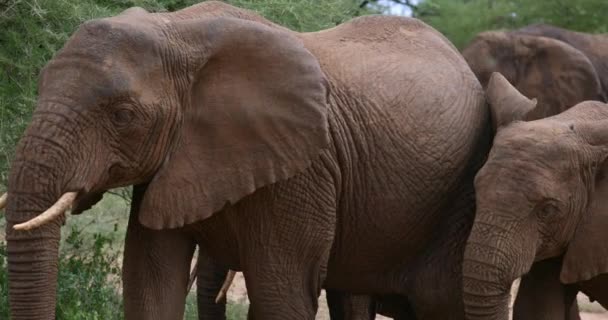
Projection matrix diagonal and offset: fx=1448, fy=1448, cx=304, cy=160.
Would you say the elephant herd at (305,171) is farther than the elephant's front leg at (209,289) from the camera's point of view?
No

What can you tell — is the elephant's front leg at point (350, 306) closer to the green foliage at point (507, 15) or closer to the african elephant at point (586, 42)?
the african elephant at point (586, 42)

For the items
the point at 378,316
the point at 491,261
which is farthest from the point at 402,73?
the point at 378,316

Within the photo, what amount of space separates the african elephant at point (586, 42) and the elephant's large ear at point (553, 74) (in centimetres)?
44

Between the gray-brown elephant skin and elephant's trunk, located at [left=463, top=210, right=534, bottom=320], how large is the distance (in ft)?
1.51

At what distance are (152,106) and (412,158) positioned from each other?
133 cm

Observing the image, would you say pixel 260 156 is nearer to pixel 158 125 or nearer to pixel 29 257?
pixel 158 125

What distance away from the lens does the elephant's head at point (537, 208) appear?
516cm

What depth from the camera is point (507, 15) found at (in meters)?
13.4

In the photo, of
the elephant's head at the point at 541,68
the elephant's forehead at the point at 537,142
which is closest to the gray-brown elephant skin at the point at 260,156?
the elephant's forehead at the point at 537,142

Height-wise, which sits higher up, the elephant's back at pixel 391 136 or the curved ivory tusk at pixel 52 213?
the curved ivory tusk at pixel 52 213

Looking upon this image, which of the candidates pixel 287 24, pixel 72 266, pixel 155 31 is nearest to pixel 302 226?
pixel 155 31

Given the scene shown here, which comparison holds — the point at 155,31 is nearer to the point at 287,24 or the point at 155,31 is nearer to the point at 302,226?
the point at 302,226

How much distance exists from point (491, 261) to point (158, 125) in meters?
1.32

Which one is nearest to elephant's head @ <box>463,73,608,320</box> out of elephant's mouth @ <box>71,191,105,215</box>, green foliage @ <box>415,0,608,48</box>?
elephant's mouth @ <box>71,191,105,215</box>
